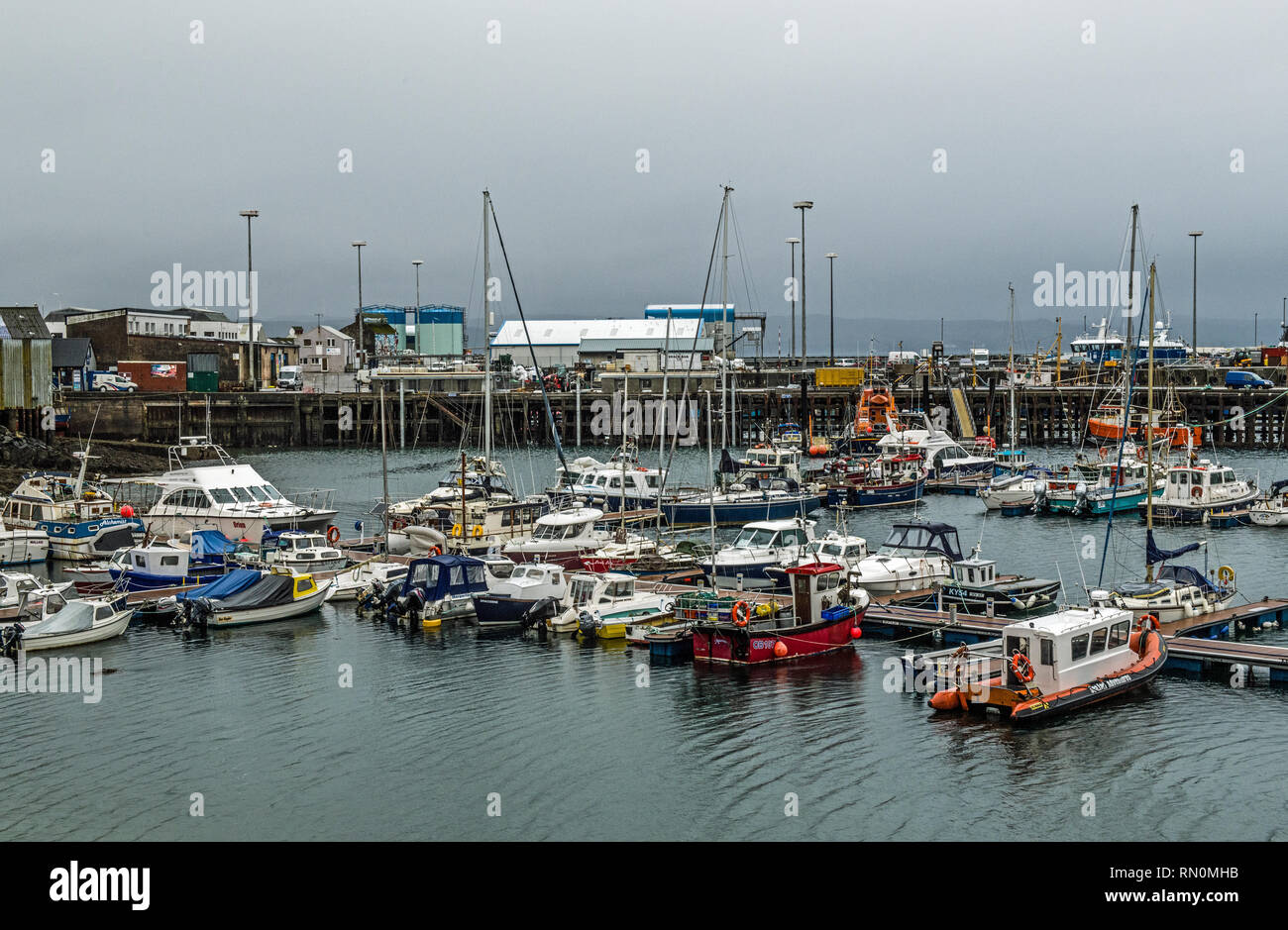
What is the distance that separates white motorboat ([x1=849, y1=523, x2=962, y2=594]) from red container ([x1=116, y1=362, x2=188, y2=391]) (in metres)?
83.7

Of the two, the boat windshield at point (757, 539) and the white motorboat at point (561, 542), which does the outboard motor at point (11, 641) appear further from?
the boat windshield at point (757, 539)

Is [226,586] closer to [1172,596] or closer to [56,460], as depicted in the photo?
[1172,596]

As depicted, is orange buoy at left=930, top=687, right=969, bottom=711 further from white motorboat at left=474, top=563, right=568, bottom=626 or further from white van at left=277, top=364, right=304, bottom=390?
white van at left=277, top=364, right=304, bottom=390

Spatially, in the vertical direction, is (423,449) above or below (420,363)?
below

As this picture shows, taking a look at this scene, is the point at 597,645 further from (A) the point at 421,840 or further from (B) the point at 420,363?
(B) the point at 420,363

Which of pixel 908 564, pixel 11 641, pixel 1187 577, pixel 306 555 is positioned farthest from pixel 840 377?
pixel 11 641

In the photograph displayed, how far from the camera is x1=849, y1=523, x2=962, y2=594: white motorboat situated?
1312 inches

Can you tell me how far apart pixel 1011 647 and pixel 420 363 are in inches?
3535

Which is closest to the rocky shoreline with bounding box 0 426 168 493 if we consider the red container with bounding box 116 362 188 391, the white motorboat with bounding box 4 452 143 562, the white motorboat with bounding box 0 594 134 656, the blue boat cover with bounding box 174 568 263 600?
the white motorboat with bounding box 4 452 143 562

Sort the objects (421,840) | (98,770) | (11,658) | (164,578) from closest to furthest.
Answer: (421,840) → (98,770) → (11,658) → (164,578)

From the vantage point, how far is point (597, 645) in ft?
97.0
